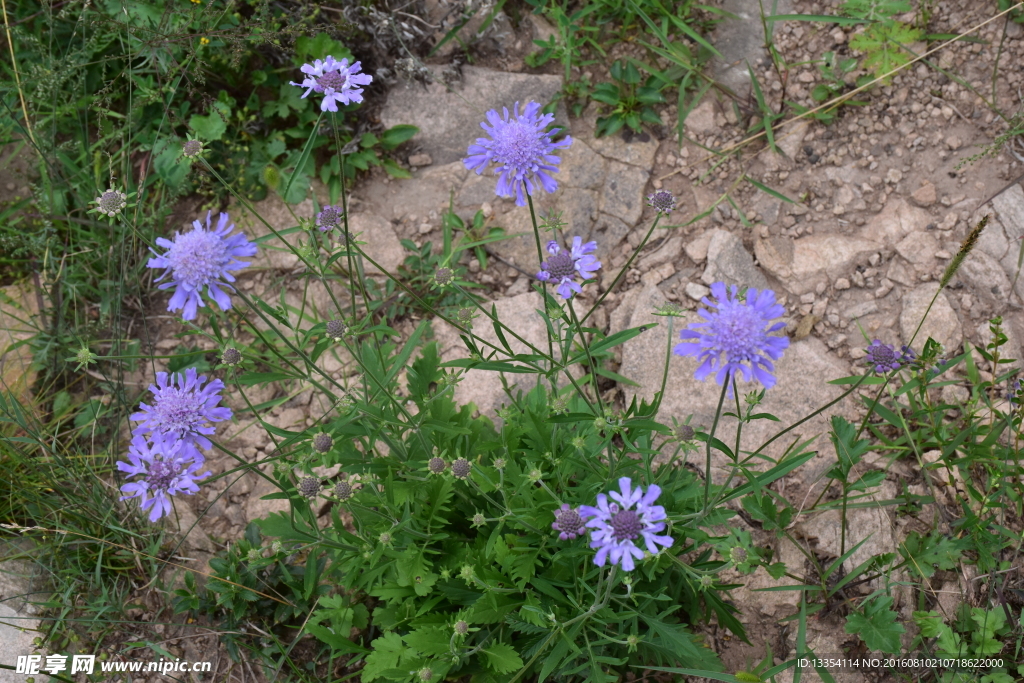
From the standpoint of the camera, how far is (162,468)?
9.96ft

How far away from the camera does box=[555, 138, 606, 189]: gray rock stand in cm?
507

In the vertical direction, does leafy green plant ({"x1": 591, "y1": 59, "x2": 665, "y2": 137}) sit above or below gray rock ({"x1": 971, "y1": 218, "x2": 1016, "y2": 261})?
above

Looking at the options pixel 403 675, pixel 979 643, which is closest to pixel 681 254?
pixel 979 643

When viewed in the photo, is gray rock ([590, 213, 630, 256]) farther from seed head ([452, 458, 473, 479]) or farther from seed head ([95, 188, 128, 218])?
seed head ([95, 188, 128, 218])

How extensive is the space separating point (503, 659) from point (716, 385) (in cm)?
205

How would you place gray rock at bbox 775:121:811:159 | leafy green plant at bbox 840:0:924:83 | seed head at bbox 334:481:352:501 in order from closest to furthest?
seed head at bbox 334:481:352:501 < leafy green plant at bbox 840:0:924:83 < gray rock at bbox 775:121:811:159

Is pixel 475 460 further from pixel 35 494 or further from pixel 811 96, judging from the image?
pixel 811 96

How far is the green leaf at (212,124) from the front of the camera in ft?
16.2

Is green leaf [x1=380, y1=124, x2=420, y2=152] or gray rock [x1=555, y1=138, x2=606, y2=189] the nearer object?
gray rock [x1=555, y1=138, x2=606, y2=189]

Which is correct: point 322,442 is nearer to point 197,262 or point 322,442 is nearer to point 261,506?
point 197,262

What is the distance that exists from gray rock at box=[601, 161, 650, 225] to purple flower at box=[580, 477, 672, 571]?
284 cm

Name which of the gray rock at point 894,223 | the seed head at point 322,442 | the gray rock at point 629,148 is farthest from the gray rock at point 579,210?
the seed head at point 322,442

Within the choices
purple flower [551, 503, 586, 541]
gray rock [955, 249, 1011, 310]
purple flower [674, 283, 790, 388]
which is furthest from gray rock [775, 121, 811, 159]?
purple flower [551, 503, 586, 541]

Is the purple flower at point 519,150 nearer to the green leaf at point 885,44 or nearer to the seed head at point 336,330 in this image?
the seed head at point 336,330
